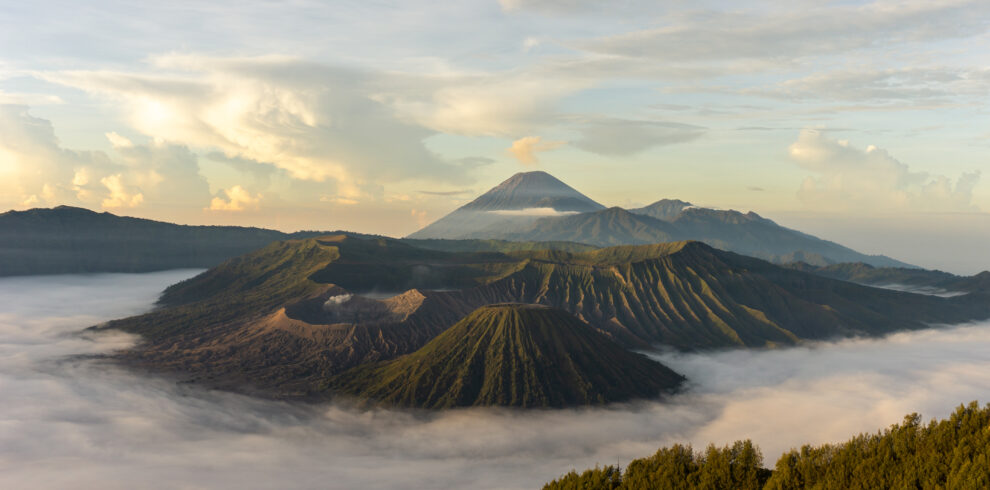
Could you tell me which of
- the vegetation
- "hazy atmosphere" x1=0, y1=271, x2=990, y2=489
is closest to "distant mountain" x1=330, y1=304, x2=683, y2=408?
"hazy atmosphere" x1=0, y1=271, x2=990, y2=489

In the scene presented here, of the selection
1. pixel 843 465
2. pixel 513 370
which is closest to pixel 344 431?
pixel 513 370

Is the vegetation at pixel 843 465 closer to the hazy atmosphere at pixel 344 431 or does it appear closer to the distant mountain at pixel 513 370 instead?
the hazy atmosphere at pixel 344 431

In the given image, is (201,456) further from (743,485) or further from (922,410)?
(922,410)

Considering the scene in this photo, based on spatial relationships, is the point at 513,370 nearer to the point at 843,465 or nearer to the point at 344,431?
the point at 344,431

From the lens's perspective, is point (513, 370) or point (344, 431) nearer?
point (344, 431)

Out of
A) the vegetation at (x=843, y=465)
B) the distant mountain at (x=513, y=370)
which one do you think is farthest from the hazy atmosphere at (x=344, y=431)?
the vegetation at (x=843, y=465)
